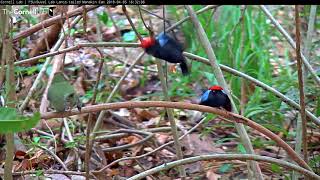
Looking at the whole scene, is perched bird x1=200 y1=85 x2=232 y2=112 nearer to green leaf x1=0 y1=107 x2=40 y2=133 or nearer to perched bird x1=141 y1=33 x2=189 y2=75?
perched bird x1=141 y1=33 x2=189 y2=75

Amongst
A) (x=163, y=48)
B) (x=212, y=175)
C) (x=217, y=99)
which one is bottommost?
(x=212, y=175)

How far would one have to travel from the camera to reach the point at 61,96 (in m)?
1.17

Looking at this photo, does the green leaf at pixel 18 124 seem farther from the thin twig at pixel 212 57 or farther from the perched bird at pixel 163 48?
the thin twig at pixel 212 57

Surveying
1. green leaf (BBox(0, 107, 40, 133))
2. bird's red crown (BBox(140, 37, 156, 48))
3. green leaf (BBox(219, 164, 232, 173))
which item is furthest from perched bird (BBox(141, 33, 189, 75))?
green leaf (BBox(219, 164, 232, 173))

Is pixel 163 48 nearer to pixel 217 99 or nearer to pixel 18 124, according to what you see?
pixel 217 99

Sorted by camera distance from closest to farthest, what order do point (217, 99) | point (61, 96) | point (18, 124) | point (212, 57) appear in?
point (18, 124) < point (61, 96) < point (217, 99) < point (212, 57)

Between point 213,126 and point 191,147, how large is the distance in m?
0.13

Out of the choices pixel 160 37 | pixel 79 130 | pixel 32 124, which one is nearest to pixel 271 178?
pixel 79 130

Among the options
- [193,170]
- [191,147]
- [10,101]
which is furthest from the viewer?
[191,147]

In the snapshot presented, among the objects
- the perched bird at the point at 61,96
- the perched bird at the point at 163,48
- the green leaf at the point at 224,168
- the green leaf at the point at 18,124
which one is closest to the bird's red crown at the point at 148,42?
the perched bird at the point at 163,48

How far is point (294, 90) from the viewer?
7.08ft

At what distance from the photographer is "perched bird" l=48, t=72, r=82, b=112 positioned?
45.9 inches

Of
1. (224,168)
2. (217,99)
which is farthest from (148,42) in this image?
(224,168)

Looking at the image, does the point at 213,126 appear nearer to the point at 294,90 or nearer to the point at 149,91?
the point at 294,90
